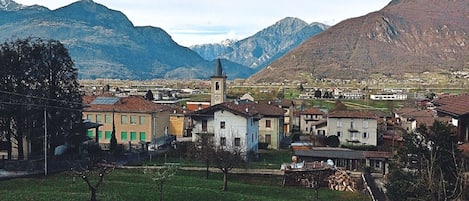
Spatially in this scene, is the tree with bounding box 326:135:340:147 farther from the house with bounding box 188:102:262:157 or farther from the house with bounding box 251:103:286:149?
the house with bounding box 188:102:262:157

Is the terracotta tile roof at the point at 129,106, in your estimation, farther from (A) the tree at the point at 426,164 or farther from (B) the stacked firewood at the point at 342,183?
(A) the tree at the point at 426,164

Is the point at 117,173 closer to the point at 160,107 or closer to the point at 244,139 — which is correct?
the point at 244,139

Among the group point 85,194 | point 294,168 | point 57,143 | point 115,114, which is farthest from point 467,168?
point 115,114

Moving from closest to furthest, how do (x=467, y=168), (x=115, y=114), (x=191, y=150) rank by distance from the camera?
1. (x=467, y=168)
2. (x=191, y=150)
3. (x=115, y=114)

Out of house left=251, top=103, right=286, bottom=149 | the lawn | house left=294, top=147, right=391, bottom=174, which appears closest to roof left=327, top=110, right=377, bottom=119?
house left=251, top=103, right=286, bottom=149

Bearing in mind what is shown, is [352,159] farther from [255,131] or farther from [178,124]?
[178,124]

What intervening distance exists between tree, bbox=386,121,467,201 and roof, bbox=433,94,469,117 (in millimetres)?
574

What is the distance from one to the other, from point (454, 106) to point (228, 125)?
89.1 ft

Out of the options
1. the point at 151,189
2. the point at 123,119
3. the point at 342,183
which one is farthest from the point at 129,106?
the point at 151,189

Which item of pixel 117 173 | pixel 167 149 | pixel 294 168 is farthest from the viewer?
pixel 167 149

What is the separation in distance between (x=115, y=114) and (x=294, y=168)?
2084 centimetres

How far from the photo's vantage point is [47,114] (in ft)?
106

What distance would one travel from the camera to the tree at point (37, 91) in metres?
30.8

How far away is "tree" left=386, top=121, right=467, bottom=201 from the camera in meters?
13.6
